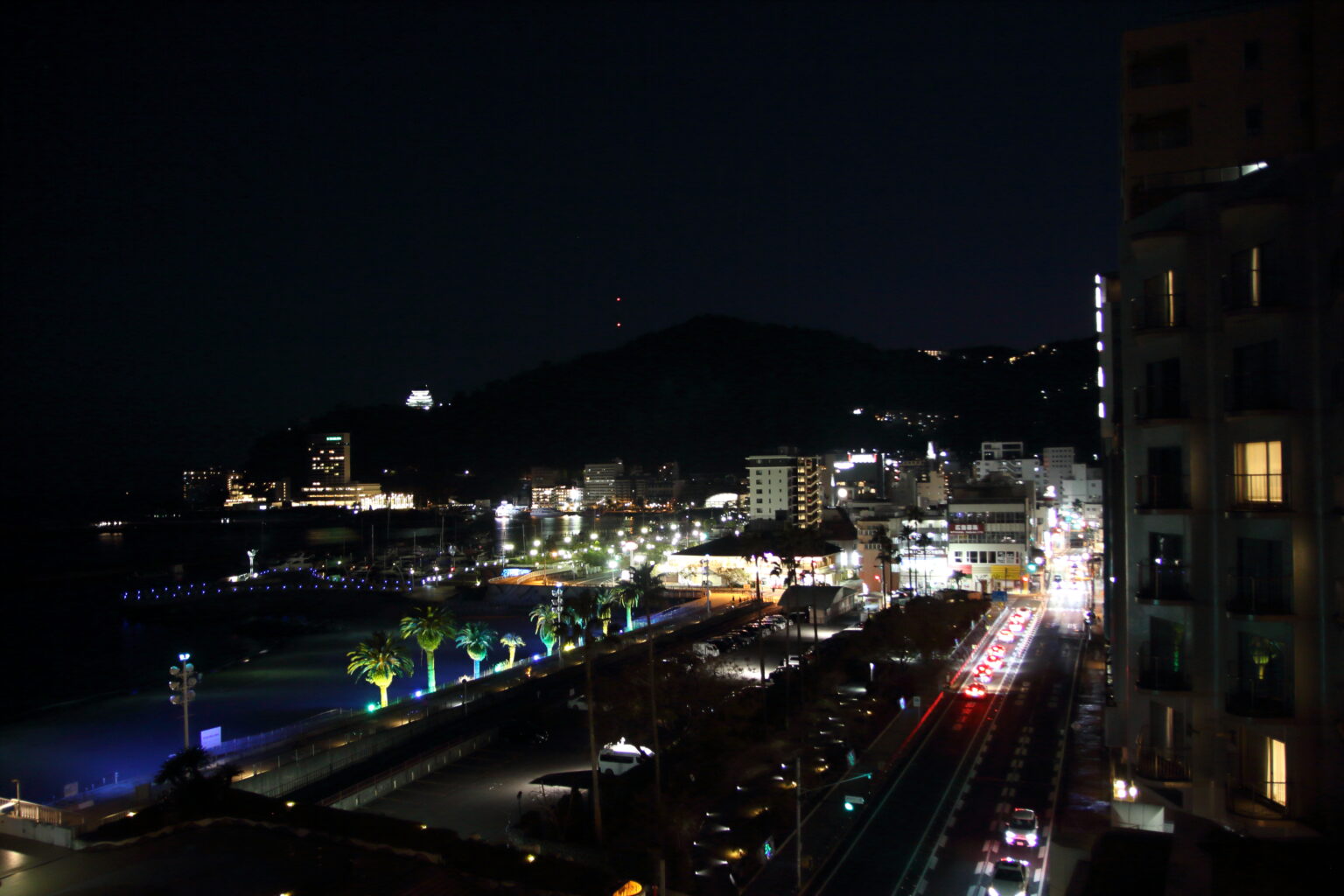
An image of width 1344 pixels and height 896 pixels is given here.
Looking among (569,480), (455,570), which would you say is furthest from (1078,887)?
(569,480)

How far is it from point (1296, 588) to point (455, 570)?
58888 millimetres

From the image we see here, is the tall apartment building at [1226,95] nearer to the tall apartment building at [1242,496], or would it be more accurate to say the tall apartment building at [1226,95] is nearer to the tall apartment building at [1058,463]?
the tall apartment building at [1242,496]

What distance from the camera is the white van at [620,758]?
50.2ft

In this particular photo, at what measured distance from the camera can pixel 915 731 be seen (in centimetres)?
1753

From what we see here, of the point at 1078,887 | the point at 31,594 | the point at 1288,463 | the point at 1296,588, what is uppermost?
the point at 1288,463

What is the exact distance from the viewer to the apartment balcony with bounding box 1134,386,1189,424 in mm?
5660

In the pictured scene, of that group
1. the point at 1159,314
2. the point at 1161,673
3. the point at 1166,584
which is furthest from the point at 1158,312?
the point at 1161,673

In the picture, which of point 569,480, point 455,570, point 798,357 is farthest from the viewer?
point 798,357

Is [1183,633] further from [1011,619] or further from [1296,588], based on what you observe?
[1011,619]

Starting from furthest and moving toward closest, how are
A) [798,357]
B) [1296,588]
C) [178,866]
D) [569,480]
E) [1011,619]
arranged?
[798,357]
[569,480]
[1011,619]
[178,866]
[1296,588]

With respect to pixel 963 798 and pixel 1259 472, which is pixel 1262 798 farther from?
pixel 963 798

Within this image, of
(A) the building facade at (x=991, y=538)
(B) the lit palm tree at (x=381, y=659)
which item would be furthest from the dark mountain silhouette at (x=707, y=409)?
(B) the lit palm tree at (x=381, y=659)

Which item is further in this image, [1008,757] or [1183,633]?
[1008,757]

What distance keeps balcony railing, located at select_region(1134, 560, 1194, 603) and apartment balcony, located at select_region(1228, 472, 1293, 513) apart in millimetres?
585
